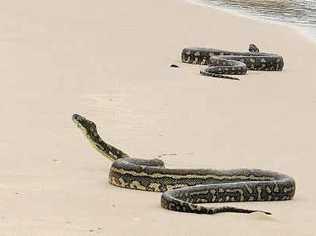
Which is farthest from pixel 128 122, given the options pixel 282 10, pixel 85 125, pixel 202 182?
pixel 282 10

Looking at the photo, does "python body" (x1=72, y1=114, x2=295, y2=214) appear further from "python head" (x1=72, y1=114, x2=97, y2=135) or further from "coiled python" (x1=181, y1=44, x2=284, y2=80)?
"coiled python" (x1=181, y1=44, x2=284, y2=80)

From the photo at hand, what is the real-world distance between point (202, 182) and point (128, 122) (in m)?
3.04

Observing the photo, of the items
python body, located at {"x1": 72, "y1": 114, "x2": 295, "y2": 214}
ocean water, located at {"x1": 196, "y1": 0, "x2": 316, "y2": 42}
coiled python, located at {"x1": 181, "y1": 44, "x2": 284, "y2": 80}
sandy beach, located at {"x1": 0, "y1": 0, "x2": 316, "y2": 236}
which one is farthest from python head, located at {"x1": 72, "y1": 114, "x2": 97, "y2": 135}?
ocean water, located at {"x1": 196, "y1": 0, "x2": 316, "y2": 42}

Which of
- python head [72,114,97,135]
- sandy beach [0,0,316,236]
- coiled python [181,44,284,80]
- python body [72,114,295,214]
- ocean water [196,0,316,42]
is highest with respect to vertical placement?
python head [72,114,97,135]

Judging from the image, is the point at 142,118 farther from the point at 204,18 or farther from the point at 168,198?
the point at 204,18

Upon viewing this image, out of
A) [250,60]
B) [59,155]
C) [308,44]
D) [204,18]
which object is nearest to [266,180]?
[59,155]

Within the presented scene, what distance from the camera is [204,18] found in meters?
27.7

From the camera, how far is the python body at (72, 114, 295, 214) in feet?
27.5

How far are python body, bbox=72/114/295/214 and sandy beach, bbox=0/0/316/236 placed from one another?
15cm

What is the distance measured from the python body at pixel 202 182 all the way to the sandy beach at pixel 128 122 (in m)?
0.15

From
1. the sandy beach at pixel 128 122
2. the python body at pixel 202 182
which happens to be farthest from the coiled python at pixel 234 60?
the python body at pixel 202 182

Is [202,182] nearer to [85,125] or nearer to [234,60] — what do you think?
[85,125]

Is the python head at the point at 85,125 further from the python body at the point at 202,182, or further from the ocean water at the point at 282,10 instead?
the ocean water at the point at 282,10

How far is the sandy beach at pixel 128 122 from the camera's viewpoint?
7.48 meters
